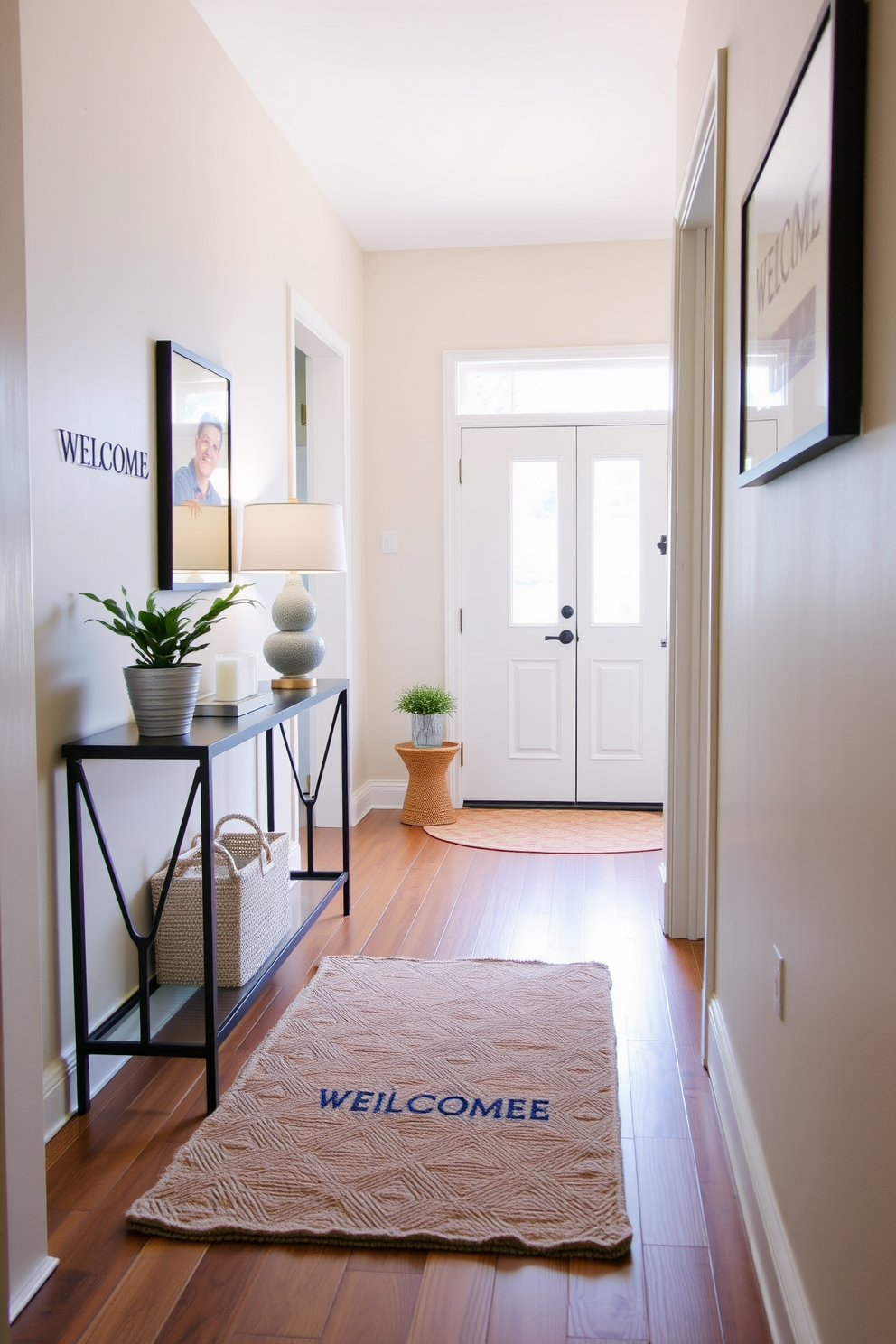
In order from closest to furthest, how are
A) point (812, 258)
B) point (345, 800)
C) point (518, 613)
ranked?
1. point (812, 258)
2. point (345, 800)
3. point (518, 613)

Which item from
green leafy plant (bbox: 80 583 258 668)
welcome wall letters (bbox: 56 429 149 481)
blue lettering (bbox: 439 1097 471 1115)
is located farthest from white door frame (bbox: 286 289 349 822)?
blue lettering (bbox: 439 1097 471 1115)

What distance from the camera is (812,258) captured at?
4.33 feet

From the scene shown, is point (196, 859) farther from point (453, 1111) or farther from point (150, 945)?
point (453, 1111)

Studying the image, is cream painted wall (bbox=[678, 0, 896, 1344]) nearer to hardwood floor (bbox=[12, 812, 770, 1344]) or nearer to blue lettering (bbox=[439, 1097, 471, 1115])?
hardwood floor (bbox=[12, 812, 770, 1344])

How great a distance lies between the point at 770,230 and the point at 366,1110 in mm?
1814

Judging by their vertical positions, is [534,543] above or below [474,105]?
below

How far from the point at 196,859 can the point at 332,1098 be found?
81 centimetres

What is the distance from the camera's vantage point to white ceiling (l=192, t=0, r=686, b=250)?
3059 mm

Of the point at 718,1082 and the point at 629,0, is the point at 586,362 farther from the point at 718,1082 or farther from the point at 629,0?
the point at 718,1082

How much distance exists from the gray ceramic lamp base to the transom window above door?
2.12 m

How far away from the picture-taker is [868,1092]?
42.6 inches

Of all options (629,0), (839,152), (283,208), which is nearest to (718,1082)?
(839,152)

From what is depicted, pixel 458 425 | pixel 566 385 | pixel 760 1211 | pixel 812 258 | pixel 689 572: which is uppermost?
pixel 566 385

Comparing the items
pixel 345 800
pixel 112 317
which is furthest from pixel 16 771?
pixel 345 800
